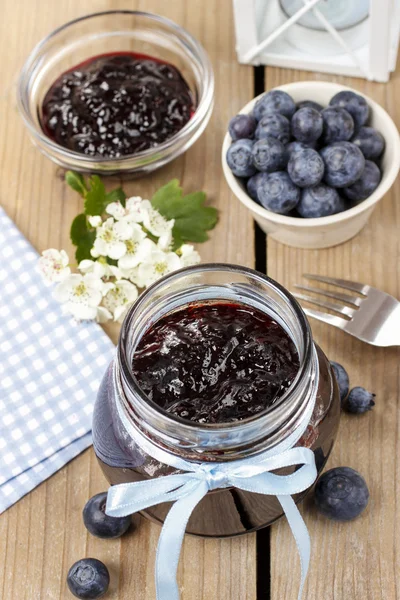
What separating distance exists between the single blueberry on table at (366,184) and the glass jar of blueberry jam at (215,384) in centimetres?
34

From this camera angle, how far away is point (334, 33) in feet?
4.63

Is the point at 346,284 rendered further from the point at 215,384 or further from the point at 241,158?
the point at 215,384

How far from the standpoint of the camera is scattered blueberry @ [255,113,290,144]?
128 centimetres

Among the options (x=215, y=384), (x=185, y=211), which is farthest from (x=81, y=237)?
(x=215, y=384)

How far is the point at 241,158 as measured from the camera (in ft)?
4.17

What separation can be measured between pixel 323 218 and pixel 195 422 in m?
0.49

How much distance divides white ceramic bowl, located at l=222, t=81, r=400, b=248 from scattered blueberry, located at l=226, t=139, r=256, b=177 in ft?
0.06

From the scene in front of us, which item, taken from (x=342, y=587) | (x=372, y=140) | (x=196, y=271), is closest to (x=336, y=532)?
(x=342, y=587)

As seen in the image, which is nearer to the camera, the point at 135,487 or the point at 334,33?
the point at 135,487

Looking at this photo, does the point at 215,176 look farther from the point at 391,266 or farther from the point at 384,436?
the point at 384,436

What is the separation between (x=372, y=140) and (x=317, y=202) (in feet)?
0.44

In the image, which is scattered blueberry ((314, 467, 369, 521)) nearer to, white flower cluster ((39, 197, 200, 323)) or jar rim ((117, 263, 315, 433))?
jar rim ((117, 263, 315, 433))

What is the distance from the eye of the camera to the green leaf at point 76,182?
1.39 meters

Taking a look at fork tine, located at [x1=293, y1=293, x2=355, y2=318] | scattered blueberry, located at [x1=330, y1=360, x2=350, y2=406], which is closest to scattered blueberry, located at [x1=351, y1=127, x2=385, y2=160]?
fork tine, located at [x1=293, y1=293, x2=355, y2=318]
